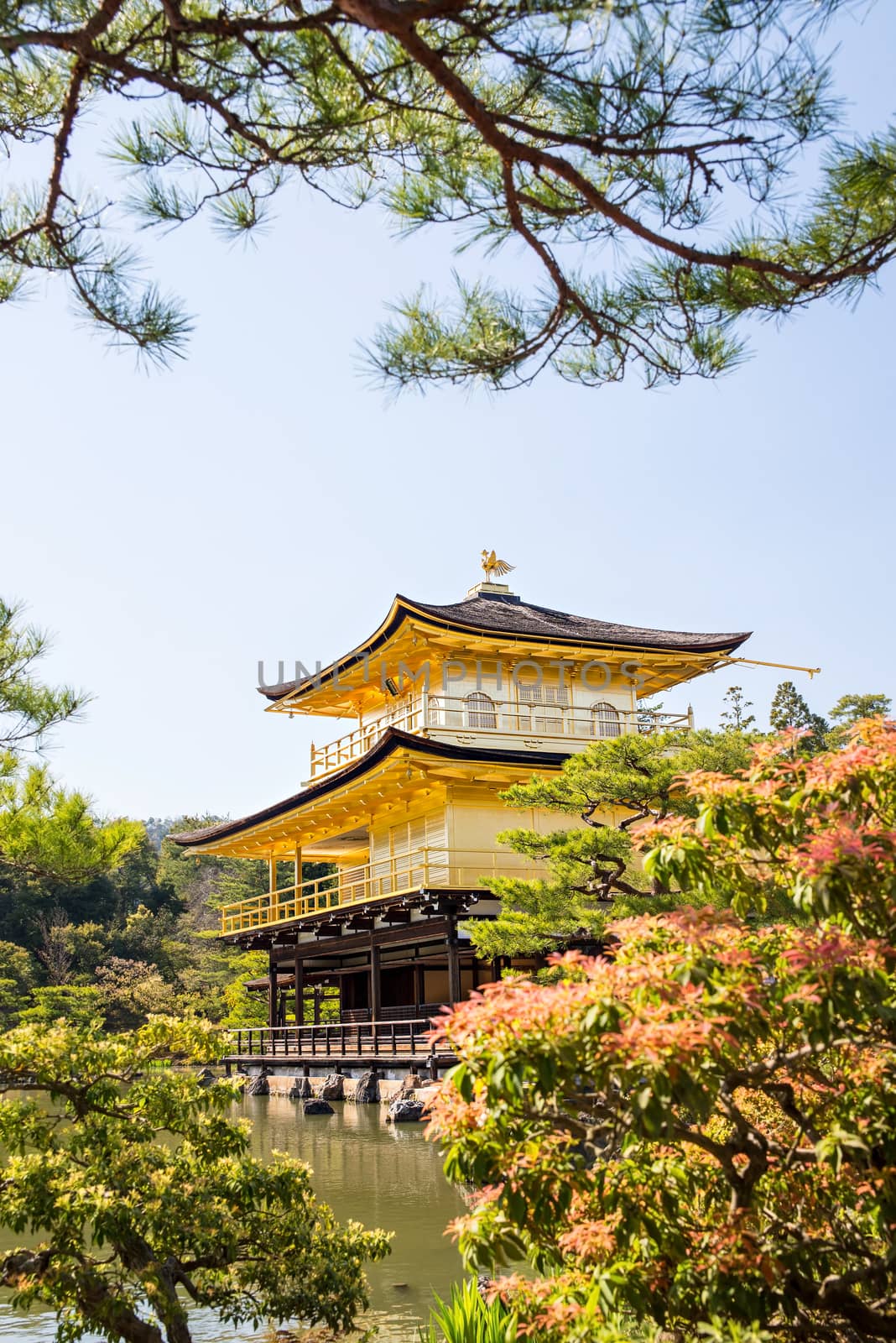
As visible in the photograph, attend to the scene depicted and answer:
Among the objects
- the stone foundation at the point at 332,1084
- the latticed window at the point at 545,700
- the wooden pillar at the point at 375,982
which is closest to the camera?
the stone foundation at the point at 332,1084

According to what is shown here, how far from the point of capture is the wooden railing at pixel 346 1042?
691 inches

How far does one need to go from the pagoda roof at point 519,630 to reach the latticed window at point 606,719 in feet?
4.00

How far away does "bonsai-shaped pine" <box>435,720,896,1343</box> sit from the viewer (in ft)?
8.70

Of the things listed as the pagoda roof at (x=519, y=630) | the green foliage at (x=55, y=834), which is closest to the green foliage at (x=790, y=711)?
the pagoda roof at (x=519, y=630)

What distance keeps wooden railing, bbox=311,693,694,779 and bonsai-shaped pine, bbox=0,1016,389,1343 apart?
1529 centimetres

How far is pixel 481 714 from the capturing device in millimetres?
21141

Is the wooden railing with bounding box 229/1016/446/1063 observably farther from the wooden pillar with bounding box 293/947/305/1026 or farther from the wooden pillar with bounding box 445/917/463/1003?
the wooden pillar with bounding box 445/917/463/1003

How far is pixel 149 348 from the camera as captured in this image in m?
5.18

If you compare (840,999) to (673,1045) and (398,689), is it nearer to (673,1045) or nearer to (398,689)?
(673,1045)

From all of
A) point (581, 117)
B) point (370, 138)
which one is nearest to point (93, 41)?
point (370, 138)

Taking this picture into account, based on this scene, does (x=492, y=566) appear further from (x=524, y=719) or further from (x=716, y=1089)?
(x=716, y=1089)

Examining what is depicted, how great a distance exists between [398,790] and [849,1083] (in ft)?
58.5

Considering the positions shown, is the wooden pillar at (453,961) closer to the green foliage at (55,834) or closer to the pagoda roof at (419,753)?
the pagoda roof at (419,753)

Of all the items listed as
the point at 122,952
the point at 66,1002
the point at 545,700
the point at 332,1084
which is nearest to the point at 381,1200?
the point at 332,1084
